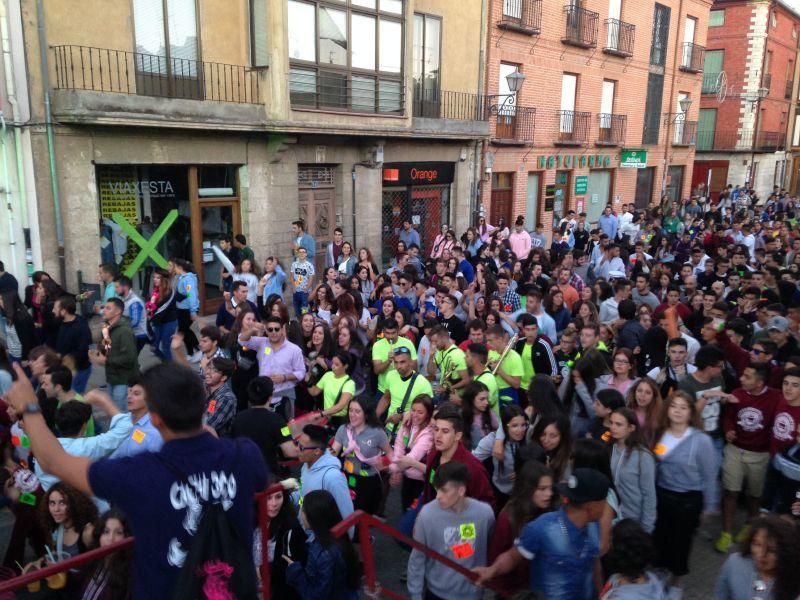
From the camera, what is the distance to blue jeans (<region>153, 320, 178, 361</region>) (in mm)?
9102

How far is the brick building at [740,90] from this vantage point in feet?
126

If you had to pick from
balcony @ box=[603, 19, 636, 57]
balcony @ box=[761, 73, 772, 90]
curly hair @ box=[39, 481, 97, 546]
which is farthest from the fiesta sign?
balcony @ box=[761, 73, 772, 90]

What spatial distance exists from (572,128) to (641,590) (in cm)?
2100

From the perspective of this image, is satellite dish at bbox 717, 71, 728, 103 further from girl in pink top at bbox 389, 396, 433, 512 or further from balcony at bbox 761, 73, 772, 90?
girl in pink top at bbox 389, 396, 433, 512

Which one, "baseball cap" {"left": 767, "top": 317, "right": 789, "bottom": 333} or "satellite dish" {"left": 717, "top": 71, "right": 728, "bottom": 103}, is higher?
"satellite dish" {"left": 717, "top": 71, "right": 728, "bottom": 103}

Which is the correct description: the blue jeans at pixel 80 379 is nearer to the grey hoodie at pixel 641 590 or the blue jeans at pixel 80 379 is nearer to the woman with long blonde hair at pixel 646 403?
the woman with long blonde hair at pixel 646 403

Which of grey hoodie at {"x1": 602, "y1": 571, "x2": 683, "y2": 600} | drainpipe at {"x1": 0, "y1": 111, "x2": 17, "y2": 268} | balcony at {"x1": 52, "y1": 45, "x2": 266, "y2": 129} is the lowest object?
grey hoodie at {"x1": 602, "y1": 571, "x2": 683, "y2": 600}

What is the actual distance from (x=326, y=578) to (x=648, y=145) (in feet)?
87.3

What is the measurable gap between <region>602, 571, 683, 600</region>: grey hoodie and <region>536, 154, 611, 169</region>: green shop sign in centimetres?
1889

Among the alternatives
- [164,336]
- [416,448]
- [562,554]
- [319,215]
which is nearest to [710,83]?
[319,215]

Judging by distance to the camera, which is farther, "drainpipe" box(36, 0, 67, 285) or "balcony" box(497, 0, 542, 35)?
"balcony" box(497, 0, 542, 35)

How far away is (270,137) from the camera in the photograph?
1343 centimetres

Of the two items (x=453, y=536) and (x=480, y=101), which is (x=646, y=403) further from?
(x=480, y=101)

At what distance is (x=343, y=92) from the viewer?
47.0 ft
